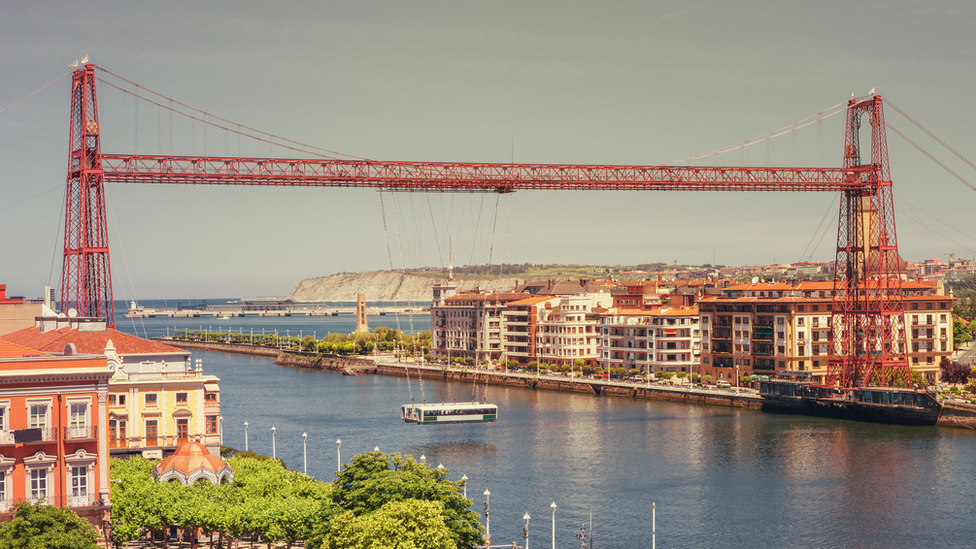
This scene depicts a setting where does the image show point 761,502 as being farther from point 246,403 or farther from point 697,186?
point 246,403

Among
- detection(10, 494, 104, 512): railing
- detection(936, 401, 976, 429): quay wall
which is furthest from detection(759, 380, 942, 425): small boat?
detection(10, 494, 104, 512): railing

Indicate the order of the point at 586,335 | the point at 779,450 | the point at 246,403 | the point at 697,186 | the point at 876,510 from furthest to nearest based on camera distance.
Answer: the point at 586,335 → the point at 246,403 → the point at 697,186 → the point at 779,450 → the point at 876,510

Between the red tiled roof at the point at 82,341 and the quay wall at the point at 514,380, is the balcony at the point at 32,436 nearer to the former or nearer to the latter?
the red tiled roof at the point at 82,341

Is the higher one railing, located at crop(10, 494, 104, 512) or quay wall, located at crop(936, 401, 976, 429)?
railing, located at crop(10, 494, 104, 512)

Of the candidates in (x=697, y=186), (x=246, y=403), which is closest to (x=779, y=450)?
(x=697, y=186)

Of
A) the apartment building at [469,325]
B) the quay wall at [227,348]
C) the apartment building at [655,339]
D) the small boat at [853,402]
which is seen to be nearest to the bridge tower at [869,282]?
the small boat at [853,402]

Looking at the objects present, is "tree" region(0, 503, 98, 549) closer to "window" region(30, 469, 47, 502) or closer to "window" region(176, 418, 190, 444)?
"window" region(30, 469, 47, 502)
